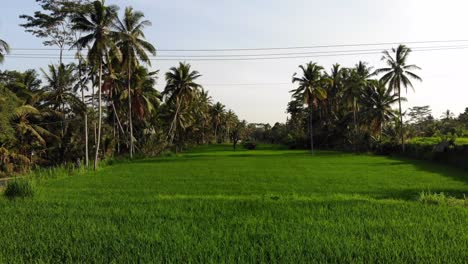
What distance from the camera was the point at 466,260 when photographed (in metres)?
6.30

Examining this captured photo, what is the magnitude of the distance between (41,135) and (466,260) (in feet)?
126

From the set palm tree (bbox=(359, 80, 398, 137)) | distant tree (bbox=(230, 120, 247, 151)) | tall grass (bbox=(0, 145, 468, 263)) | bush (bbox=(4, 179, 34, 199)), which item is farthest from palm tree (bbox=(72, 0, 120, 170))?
distant tree (bbox=(230, 120, 247, 151))

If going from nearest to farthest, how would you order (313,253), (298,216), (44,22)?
1. (313,253)
2. (298,216)
3. (44,22)

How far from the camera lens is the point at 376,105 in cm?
5231

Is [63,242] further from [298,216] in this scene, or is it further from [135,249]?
[298,216]

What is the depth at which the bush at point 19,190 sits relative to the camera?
14.7 meters

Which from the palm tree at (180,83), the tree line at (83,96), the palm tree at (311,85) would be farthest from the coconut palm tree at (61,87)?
the palm tree at (311,85)

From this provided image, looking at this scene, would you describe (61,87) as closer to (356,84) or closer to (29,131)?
(29,131)

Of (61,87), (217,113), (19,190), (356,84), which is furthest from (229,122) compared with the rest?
(19,190)

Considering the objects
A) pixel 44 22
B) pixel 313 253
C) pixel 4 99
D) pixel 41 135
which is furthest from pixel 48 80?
pixel 313 253

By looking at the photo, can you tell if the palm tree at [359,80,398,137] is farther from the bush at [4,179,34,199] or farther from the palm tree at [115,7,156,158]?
the bush at [4,179,34,199]

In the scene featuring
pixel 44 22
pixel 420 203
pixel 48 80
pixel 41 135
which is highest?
pixel 44 22

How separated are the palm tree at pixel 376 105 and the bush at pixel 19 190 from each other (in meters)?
44.4

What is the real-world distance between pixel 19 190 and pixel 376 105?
4562cm
